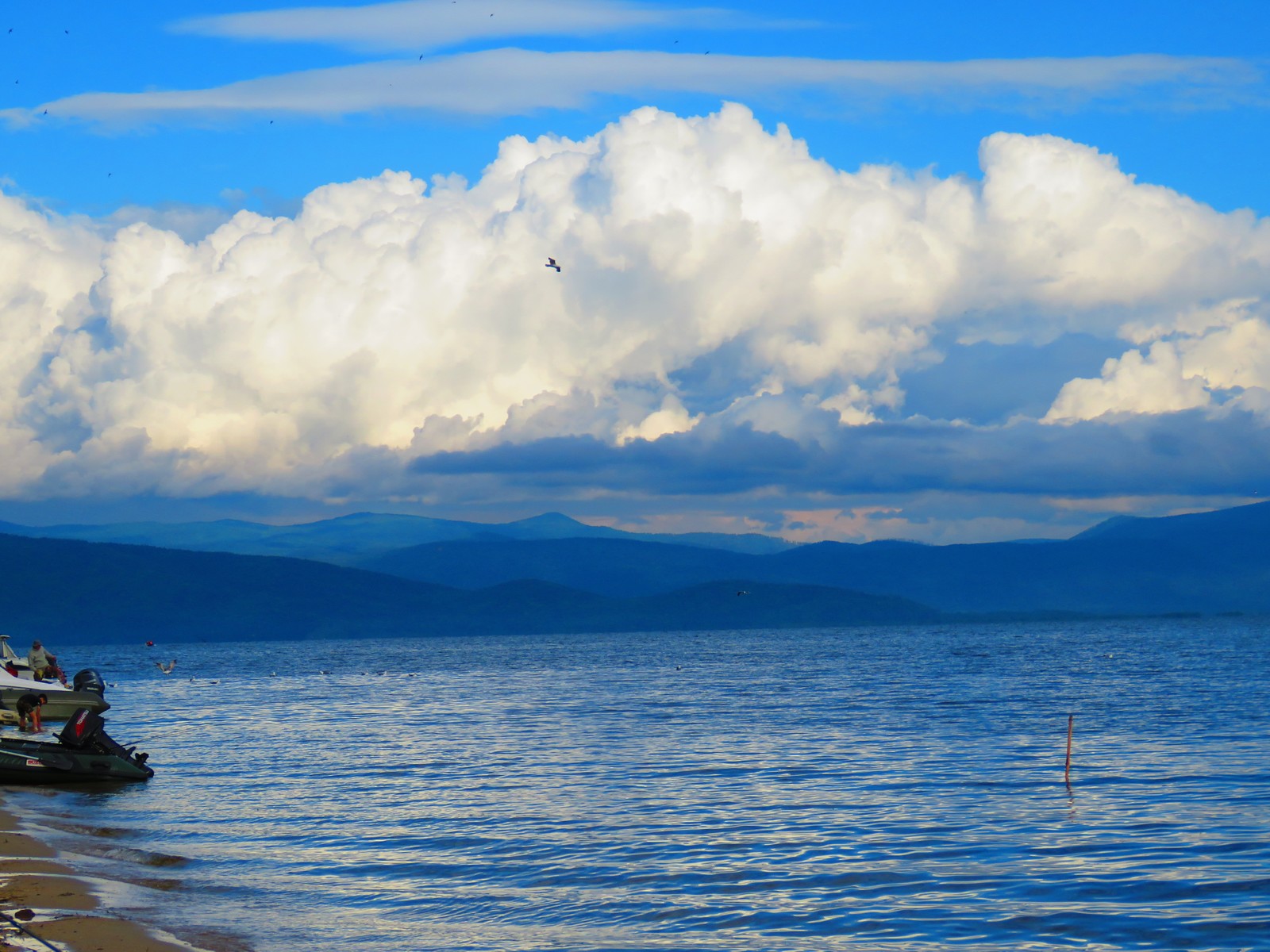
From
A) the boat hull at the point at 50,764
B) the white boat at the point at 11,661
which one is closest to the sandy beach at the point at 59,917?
the boat hull at the point at 50,764

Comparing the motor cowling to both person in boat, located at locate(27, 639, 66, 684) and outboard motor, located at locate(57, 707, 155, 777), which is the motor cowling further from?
person in boat, located at locate(27, 639, 66, 684)

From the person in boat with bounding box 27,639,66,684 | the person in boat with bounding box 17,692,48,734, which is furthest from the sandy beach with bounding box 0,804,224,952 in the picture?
the person in boat with bounding box 27,639,66,684

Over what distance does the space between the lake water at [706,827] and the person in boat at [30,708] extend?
4.82m

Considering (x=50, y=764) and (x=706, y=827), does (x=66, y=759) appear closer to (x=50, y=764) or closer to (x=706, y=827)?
(x=50, y=764)

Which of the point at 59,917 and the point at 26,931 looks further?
the point at 59,917

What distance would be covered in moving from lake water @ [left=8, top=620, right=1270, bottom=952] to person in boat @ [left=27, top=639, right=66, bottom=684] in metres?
4.81

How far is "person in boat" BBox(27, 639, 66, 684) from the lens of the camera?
6191cm

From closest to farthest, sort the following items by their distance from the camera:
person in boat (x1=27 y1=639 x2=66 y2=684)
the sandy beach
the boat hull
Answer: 1. the sandy beach
2. the boat hull
3. person in boat (x1=27 y1=639 x2=66 y2=684)

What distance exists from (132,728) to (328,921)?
47092 millimetres

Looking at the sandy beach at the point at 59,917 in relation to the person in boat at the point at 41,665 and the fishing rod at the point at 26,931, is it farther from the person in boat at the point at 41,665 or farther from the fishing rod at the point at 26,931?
the person in boat at the point at 41,665

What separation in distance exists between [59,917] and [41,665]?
4907 cm

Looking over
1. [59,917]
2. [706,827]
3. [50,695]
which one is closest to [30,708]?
[50,695]

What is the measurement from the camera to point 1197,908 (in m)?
21.5

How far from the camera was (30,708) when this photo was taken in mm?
53469
